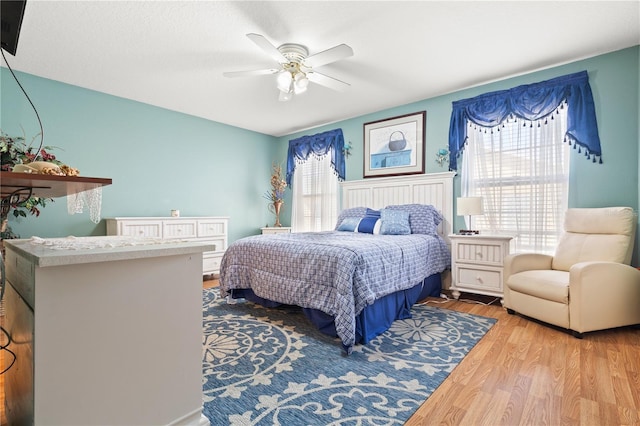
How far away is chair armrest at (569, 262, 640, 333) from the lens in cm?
241

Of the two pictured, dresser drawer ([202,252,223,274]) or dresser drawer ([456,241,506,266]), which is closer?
dresser drawer ([456,241,506,266])

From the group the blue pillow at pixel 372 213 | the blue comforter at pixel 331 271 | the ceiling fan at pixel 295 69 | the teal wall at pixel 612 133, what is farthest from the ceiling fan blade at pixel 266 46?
the teal wall at pixel 612 133

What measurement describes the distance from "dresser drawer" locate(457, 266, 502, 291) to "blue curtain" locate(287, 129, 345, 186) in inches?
95.0

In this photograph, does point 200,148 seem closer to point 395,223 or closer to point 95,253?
point 395,223

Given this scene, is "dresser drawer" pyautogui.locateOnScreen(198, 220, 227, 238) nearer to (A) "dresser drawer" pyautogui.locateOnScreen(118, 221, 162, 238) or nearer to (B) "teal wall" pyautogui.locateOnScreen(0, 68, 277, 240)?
(B) "teal wall" pyautogui.locateOnScreen(0, 68, 277, 240)

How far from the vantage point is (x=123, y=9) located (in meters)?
2.37

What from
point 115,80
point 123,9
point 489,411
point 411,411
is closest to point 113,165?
point 115,80

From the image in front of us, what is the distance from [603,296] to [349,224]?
258 cm

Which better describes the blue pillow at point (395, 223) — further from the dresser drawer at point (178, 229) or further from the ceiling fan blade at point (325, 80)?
the dresser drawer at point (178, 229)

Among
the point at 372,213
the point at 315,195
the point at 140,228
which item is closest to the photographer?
the point at 140,228

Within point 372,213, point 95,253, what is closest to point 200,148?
point 372,213

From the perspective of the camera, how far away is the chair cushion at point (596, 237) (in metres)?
2.72

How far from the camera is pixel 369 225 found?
13.0 feet

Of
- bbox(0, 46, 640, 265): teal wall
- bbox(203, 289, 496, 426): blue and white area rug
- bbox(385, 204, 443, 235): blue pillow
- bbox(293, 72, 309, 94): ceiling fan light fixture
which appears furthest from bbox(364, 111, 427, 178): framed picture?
bbox(203, 289, 496, 426): blue and white area rug
